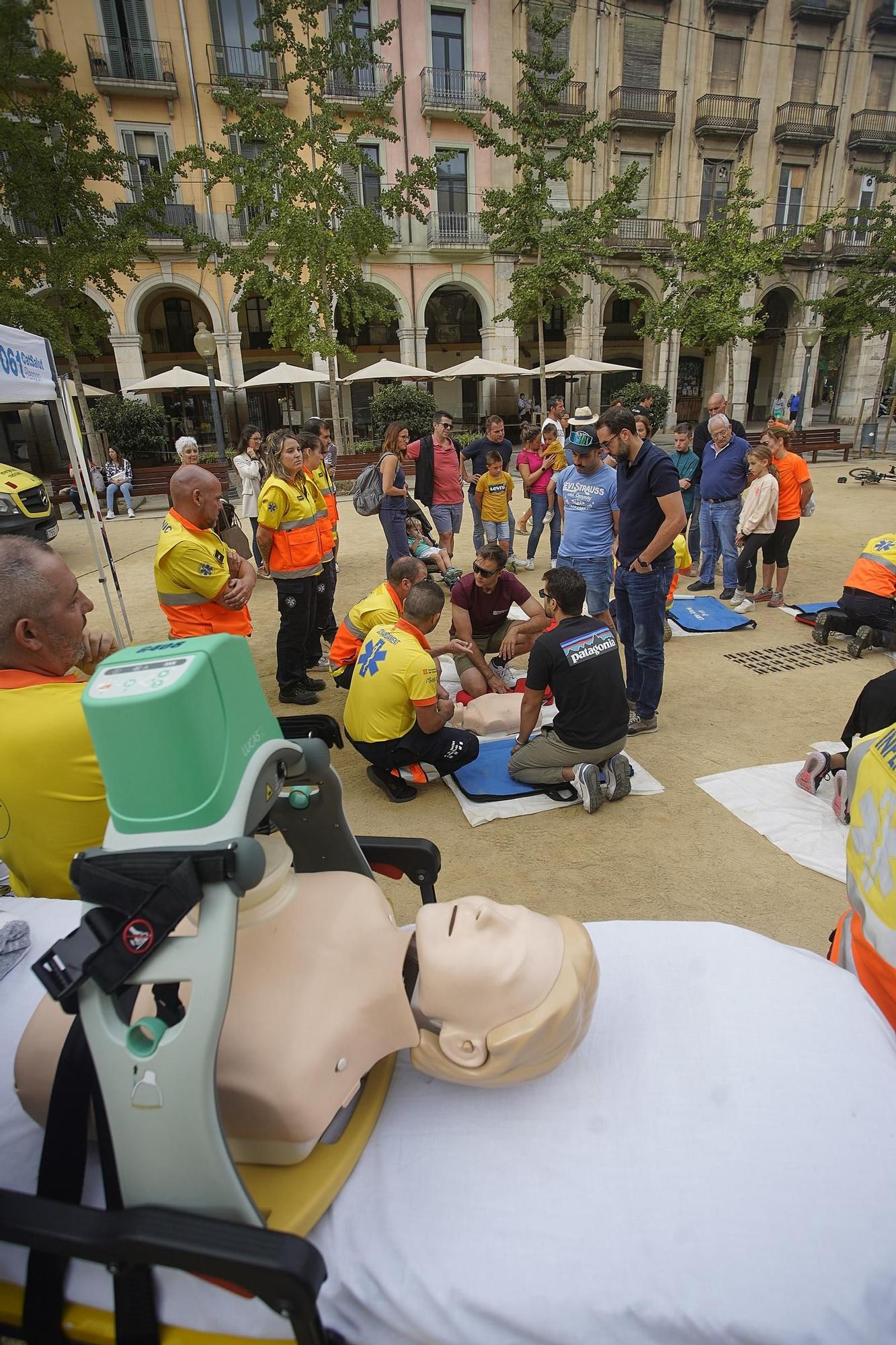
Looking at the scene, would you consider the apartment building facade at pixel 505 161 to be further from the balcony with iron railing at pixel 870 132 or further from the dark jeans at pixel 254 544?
the dark jeans at pixel 254 544

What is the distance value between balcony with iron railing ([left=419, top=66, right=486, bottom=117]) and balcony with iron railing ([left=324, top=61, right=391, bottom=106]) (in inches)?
45.7

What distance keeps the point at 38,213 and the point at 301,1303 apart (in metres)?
18.3

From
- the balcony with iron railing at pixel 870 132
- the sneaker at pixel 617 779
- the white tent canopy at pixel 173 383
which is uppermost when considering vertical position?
the balcony with iron railing at pixel 870 132

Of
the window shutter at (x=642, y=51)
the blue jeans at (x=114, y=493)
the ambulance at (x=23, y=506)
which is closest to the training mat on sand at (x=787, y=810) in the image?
the ambulance at (x=23, y=506)

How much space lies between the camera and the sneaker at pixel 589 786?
368 centimetres

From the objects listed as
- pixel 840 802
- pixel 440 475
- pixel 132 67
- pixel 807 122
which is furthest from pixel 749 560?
pixel 807 122

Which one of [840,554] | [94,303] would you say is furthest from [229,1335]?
[94,303]

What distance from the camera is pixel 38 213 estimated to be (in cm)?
1405

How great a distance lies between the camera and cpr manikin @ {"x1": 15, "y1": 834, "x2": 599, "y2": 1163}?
1023 millimetres

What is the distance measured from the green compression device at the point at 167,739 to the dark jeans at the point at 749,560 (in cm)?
652

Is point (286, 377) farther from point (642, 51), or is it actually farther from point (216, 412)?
point (642, 51)

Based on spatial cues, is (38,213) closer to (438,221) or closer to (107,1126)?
(438,221)

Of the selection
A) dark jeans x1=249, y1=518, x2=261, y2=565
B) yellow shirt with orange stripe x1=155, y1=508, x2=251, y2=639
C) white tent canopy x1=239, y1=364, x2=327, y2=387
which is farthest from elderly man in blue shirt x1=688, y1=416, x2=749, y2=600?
white tent canopy x1=239, y1=364, x2=327, y2=387

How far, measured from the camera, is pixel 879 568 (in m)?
5.31
